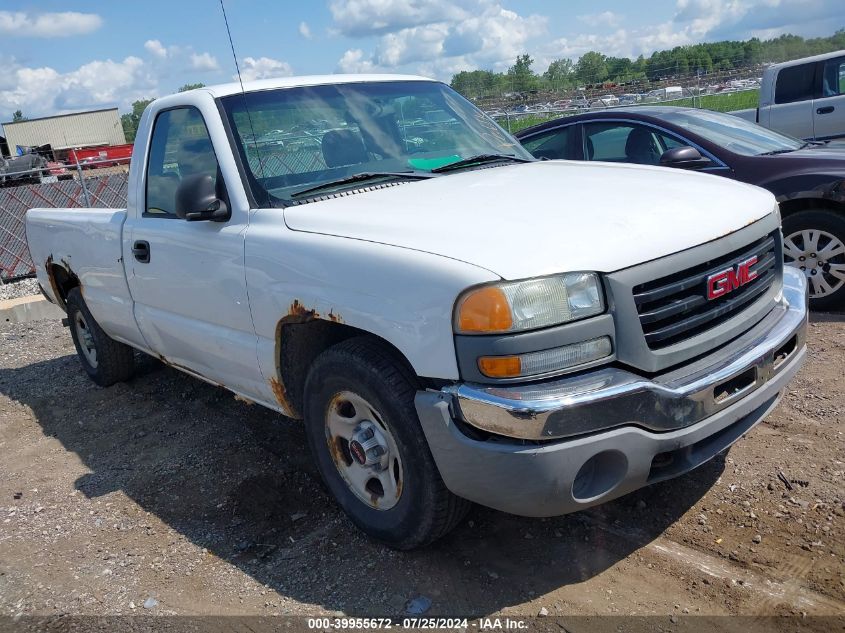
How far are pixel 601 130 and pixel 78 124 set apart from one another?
190ft

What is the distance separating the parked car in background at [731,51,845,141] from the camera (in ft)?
32.4

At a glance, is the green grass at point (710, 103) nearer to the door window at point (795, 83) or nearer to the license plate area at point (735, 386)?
the door window at point (795, 83)

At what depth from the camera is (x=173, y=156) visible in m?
4.27

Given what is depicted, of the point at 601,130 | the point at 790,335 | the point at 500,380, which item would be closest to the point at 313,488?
the point at 500,380

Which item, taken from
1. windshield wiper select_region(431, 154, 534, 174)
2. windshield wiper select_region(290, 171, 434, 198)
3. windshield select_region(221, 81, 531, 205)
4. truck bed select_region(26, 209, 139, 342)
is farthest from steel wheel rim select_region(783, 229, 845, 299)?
truck bed select_region(26, 209, 139, 342)

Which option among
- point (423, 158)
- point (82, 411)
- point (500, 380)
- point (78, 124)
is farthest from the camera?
point (78, 124)

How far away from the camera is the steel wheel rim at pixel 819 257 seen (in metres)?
5.70

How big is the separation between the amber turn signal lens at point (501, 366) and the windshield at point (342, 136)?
143 centimetres

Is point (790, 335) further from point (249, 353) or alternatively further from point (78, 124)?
point (78, 124)

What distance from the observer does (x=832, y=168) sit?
226 inches

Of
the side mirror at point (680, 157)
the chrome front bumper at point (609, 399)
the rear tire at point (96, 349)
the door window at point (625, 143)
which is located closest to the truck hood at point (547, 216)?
the chrome front bumper at point (609, 399)

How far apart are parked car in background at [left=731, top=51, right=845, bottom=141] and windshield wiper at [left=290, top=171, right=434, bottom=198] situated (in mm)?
8013

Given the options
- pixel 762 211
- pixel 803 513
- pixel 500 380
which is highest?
pixel 762 211

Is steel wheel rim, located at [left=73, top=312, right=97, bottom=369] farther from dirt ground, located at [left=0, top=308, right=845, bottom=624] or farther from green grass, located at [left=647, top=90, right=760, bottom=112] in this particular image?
green grass, located at [left=647, top=90, right=760, bottom=112]
